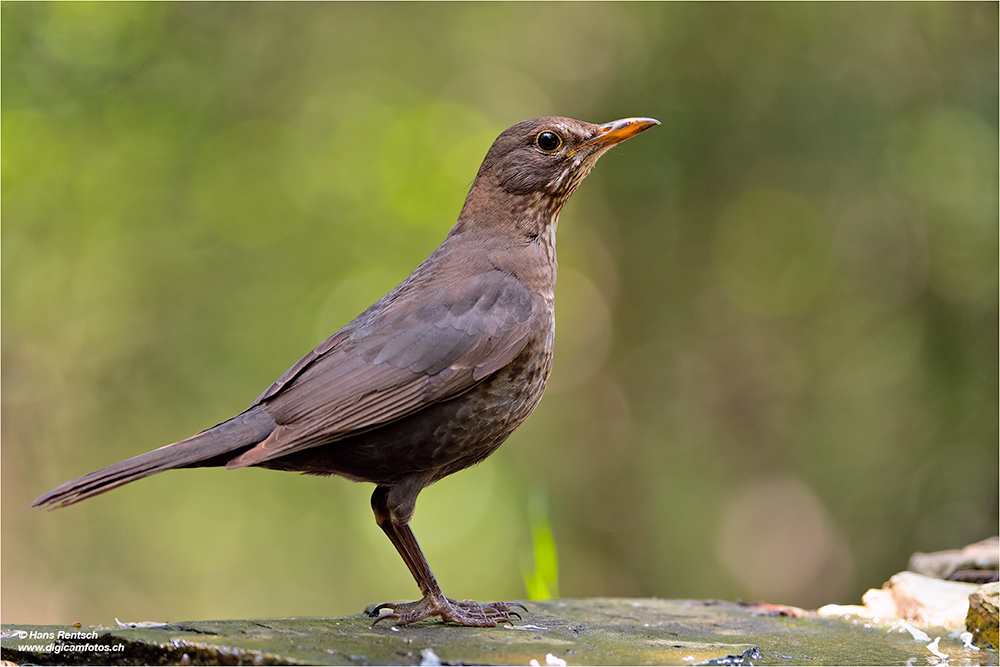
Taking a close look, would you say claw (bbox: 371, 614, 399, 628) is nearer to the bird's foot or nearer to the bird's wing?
the bird's foot

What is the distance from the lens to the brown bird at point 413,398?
3447 mm

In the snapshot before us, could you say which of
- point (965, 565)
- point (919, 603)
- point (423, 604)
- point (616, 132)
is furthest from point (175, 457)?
point (965, 565)

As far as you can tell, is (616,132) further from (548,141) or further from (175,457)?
(175,457)

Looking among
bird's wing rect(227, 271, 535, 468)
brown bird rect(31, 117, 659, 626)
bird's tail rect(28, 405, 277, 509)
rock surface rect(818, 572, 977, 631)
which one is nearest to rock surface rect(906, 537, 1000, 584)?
rock surface rect(818, 572, 977, 631)

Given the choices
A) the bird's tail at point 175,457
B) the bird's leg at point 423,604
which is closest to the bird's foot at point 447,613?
the bird's leg at point 423,604

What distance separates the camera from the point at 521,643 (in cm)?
303

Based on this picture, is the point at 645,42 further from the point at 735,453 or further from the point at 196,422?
the point at 196,422

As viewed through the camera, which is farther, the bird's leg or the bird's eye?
the bird's eye

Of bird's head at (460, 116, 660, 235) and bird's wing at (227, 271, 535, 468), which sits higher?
bird's head at (460, 116, 660, 235)


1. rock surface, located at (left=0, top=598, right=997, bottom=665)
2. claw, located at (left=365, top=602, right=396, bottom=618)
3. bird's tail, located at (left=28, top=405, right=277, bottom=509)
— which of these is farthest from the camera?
claw, located at (left=365, top=602, right=396, bottom=618)

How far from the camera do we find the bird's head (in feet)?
14.2

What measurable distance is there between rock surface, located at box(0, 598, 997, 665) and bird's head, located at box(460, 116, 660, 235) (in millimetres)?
1944

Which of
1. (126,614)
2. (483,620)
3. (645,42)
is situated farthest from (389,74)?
(483,620)

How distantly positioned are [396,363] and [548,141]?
1450 millimetres
